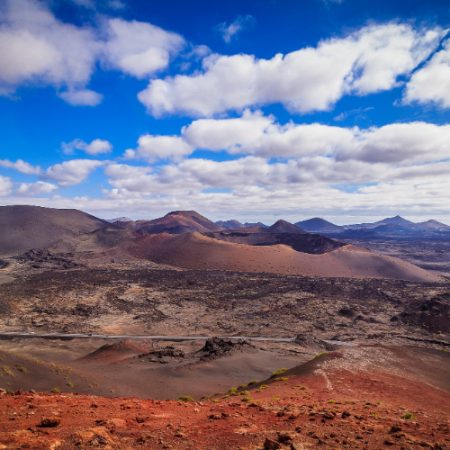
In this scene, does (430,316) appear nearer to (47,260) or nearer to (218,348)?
(218,348)

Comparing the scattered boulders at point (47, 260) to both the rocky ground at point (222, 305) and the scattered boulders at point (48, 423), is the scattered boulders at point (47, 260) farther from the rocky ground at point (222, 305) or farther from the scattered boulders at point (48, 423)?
the scattered boulders at point (48, 423)

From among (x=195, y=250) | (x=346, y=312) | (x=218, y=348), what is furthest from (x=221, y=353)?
(x=195, y=250)

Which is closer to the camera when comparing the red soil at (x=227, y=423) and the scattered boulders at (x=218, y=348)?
the red soil at (x=227, y=423)

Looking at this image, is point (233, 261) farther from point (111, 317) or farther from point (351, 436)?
point (351, 436)

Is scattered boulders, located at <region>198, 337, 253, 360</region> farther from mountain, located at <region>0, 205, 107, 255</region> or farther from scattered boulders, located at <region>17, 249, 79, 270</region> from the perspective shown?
mountain, located at <region>0, 205, 107, 255</region>

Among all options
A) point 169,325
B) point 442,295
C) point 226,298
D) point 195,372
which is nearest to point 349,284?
point 442,295

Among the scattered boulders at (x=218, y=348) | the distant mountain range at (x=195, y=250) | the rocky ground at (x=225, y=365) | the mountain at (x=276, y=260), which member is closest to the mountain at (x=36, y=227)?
the distant mountain range at (x=195, y=250)
